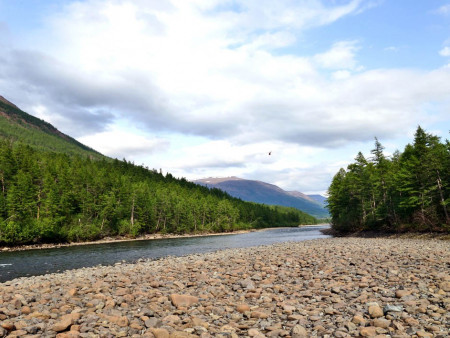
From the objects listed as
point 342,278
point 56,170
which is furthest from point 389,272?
point 56,170

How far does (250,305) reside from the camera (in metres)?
12.4

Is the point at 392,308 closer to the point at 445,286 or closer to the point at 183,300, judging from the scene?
the point at 445,286

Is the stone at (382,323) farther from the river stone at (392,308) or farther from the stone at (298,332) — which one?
the stone at (298,332)

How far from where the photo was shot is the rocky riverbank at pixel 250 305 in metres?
9.33

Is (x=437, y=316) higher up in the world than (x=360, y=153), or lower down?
lower down

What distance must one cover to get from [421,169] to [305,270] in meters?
44.3

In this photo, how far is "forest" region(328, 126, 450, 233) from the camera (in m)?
47.5

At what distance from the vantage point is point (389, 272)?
16.1m

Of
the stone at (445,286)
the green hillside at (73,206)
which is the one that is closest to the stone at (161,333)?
Answer: the stone at (445,286)

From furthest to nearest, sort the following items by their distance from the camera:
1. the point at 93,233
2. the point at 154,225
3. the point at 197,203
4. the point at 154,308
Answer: the point at 197,203, the point at 154,225, the point at 93,233, the point at 154,308

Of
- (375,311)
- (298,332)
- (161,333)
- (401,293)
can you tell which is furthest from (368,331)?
(161,333)

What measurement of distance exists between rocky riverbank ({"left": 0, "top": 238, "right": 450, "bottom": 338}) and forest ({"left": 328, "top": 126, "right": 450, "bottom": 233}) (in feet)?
120

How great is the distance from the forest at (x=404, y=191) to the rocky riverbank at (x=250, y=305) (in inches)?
1440

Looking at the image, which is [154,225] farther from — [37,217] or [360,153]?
[360,153]
